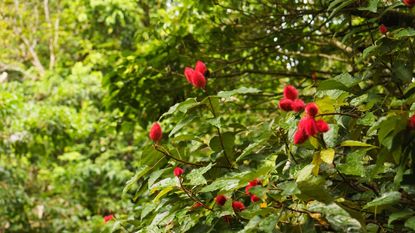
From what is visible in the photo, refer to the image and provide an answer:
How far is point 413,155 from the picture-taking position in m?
0.92

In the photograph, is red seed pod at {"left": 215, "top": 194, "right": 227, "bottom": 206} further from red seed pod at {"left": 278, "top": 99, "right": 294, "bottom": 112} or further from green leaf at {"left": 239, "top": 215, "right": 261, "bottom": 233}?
red seed pod at {"left": 278, "top": 99, "right": 294, "bottom": 112}

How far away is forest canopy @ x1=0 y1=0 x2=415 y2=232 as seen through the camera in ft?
3.52

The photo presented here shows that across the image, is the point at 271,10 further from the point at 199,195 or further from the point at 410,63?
the point at 199,195

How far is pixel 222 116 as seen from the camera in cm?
271

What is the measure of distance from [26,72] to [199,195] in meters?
7.04

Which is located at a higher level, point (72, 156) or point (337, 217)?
point (337, 217)

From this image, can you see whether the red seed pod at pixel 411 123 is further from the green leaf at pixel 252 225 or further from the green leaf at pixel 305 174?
the green leaf at pixel 252 225

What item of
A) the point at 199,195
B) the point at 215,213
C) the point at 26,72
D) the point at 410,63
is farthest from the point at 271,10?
the point at 26,72

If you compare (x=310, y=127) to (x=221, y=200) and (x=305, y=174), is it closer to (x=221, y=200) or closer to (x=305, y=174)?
(x=305, y=174)

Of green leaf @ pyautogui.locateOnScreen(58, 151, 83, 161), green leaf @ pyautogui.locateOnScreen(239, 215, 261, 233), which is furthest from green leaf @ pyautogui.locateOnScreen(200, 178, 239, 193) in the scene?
green leaf @ pyautogui.locateOnScreen(58, 151, 83, 161)

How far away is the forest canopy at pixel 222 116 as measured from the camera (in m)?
1.07

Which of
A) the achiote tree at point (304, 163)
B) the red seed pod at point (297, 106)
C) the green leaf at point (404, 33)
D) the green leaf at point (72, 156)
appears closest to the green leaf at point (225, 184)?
the achiote tree at point (304, 163)

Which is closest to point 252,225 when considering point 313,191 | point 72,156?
point 313,191

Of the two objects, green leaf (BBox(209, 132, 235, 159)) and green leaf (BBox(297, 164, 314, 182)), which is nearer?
green leaf (BBox(297, 164, 314, 182))
